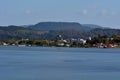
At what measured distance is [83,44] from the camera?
Result: 16625 cm

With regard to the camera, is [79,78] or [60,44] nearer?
[79,78]

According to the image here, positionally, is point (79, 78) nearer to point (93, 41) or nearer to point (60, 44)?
point (93, 41)

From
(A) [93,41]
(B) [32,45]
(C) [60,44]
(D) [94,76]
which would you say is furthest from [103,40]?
(D) [94,76]

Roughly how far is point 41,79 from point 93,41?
128073 mm

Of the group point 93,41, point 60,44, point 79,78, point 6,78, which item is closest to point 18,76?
point 6,78

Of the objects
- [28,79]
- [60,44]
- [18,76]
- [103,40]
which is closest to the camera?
[28,79]

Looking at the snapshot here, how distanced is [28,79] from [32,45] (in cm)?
15046

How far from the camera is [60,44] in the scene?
17725cm

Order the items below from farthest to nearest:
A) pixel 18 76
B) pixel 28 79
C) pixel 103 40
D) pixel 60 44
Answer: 1. pixel 60 44
2. pixel 103 40
3. pixel 18 76
4. pixel 28 79

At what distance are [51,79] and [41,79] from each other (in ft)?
2.62

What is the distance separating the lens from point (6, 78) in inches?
1367

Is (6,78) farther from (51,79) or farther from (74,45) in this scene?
(74,45)

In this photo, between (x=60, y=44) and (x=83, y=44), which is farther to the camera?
(x=60, y=44)

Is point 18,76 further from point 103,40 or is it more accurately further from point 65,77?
point 103,40
